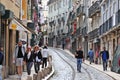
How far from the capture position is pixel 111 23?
1857 inches

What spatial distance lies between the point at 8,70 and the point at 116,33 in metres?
19.6

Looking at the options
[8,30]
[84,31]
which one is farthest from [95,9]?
[8,30]

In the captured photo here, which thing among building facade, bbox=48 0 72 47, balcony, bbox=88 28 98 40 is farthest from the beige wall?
building facade, bbox=48 0 72 47

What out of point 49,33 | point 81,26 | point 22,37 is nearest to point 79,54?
point 22,37

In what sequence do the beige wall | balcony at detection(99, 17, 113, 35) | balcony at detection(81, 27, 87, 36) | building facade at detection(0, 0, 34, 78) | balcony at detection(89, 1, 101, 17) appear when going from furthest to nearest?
balcony at detection(81, 27, 87, 36) → balcony at detection(89, 1, 101, 17) → balcony at detection(99, 17, 113, 35) → the beige wall → building facade at detection(0, 0, 34, 78)

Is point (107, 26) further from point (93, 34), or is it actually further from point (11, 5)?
point (11, 5)

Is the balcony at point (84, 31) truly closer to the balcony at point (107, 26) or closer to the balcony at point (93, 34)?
the balcony at point (93, 34)

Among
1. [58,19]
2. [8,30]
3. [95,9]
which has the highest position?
[58,19]

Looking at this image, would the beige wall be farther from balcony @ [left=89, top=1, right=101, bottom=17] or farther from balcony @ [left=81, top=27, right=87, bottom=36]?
balcony @ [left=81, top=27, right=87, bottom=36]

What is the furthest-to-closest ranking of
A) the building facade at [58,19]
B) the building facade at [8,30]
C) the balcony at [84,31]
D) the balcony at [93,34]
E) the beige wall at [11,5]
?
the building facade at [58,19]
the balcony at [84,31]
the balcony at [93,34]
the beige wall at [11,5]
the building facade at [8,30]

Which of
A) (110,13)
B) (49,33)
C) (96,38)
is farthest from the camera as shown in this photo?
(49,33)

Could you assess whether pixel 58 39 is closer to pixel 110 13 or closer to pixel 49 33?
pixel 49 33

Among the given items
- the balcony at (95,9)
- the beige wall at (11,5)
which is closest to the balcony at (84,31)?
the balcony at (95,9)

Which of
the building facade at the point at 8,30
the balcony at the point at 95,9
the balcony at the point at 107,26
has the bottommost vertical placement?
the building facade at the point at 8,30
